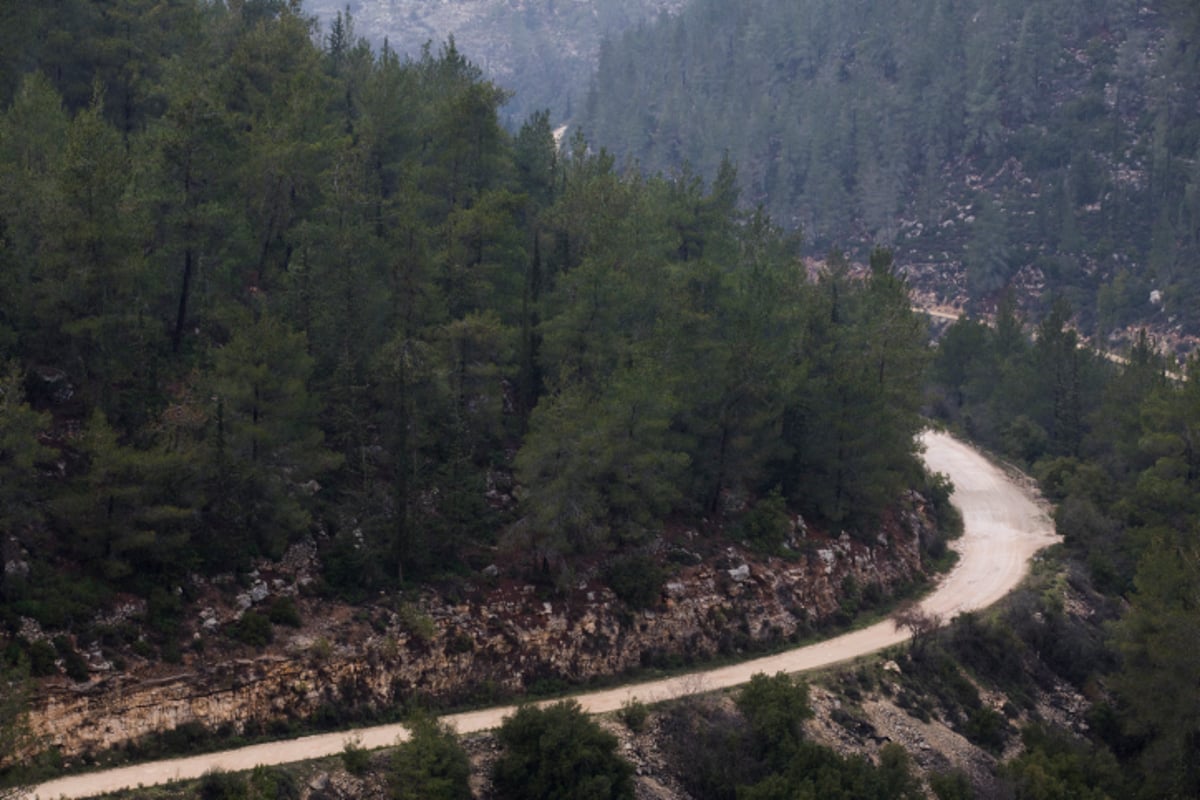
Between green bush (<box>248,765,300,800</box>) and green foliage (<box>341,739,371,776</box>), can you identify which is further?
green foliage (<box>341,739,371,776</box>)

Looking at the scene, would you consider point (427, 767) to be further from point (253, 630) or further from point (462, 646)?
point (462, 646)

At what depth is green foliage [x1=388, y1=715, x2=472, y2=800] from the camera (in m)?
35.7

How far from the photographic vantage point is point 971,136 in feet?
482

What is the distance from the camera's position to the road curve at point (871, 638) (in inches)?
1384

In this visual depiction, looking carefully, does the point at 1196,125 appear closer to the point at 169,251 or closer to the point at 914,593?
the point at 914,593

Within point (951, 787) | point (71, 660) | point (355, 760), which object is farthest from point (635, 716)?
point (71, 660)

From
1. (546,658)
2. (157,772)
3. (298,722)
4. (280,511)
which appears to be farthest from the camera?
(546,658)

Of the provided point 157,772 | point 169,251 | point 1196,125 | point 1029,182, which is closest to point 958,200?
point 1029,182

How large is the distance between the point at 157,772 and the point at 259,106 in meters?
31.7

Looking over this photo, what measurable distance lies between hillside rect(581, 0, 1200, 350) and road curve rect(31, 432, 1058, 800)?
160ft

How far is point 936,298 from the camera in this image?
137 m

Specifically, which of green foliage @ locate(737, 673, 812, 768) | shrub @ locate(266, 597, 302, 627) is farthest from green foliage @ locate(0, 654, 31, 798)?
green foliage @ locate(737, 673, 812, 768)

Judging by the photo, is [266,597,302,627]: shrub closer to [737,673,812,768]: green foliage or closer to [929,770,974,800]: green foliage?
[737,673,812,768]: green foliage

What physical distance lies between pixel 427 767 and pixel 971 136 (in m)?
127
